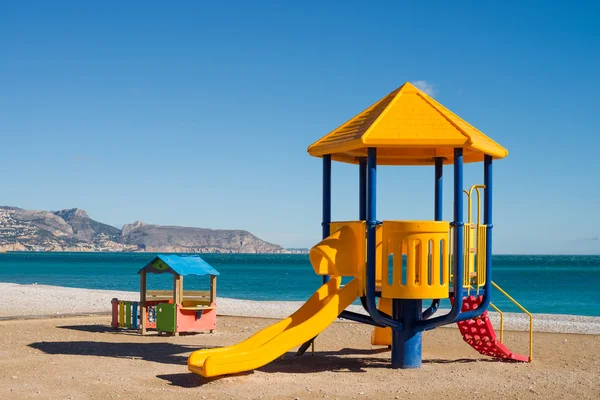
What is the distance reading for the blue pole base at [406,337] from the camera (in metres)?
13.1

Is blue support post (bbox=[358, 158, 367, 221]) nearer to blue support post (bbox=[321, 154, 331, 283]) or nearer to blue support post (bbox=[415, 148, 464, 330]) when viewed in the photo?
blue support post (bbox=[321, 154, 331, 283])

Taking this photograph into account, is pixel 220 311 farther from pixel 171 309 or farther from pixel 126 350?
pixel 126 350

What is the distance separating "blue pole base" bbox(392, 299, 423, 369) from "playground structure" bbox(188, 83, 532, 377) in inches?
0.7

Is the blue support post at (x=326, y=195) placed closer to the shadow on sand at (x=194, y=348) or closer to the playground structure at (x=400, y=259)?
the playground structure at (x=400, y=259)

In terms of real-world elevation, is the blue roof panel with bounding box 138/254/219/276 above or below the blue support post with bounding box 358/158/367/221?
below

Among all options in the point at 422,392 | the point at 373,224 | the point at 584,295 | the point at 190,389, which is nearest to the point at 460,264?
the point at 373,224

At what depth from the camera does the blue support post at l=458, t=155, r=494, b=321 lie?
13453 mm

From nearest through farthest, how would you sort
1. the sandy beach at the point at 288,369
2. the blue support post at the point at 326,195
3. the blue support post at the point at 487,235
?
1. the sandy beach at the point at 288,369
2. the blue support post at the point at 487,235
3. the blue support post at the point at 326,195

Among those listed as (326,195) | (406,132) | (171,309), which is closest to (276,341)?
(326,195)

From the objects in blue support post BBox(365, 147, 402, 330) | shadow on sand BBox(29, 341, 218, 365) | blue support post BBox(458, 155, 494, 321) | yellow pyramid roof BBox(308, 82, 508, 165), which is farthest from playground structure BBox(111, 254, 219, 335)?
blue support post BBox(458, 155, 494, 321)

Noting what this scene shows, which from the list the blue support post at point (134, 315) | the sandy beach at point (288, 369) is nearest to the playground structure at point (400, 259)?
the sandy beach at point (288, 369)

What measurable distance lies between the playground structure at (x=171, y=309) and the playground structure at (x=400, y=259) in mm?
4908

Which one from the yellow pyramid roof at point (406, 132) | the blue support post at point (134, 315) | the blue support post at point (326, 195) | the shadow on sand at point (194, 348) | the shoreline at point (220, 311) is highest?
the yellow pyramid roof at point (406, 132)

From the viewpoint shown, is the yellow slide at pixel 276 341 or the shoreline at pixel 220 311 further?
the shoreline at pixel 220 311
